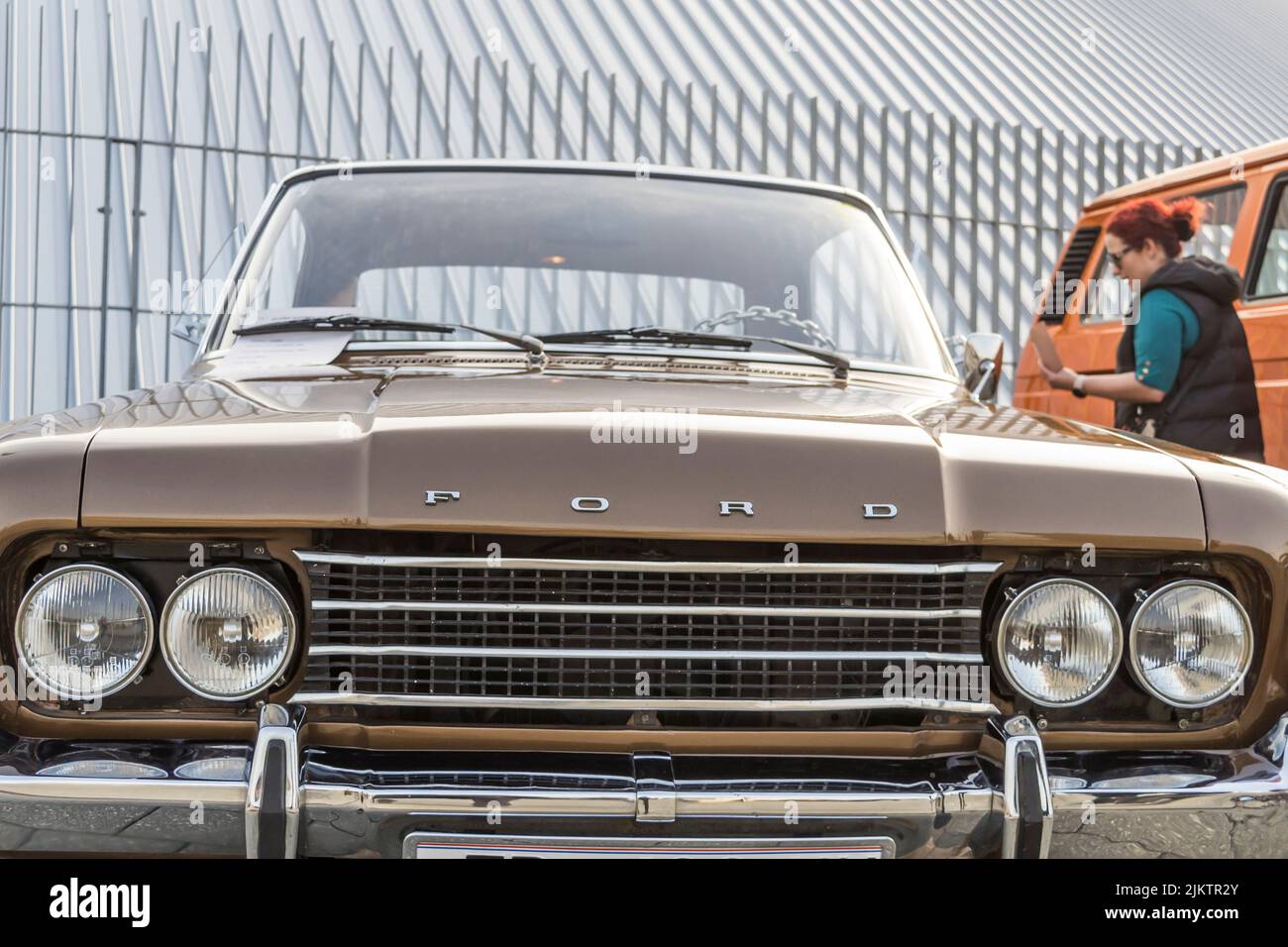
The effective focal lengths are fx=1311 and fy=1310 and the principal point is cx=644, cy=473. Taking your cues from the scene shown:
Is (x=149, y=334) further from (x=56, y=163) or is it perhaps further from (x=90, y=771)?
(x=90, y=771)

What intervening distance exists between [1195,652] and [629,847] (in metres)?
0.94

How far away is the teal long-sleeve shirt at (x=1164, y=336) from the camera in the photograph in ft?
17.4

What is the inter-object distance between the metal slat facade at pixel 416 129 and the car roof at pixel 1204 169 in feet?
5.58

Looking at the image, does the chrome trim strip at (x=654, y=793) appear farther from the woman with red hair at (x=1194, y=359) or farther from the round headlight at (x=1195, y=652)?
the woman with red hair at (x=1194, y=359)

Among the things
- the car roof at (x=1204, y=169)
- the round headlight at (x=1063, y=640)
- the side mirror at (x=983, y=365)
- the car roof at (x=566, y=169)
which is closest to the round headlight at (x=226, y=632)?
the round headlight at (x=1063, y=640)

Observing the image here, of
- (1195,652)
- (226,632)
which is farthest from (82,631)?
(1195,652)

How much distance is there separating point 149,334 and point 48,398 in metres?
0.72

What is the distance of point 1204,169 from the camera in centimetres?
662

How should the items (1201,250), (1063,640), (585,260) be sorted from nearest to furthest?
(1063,640)
(585,260)
(1201,250)

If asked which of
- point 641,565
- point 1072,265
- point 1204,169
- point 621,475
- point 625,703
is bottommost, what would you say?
point 625,703

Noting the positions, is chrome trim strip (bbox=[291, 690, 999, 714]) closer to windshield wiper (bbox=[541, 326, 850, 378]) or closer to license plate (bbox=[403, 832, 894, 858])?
license plate (bbox=[403, 832, 894, 858])

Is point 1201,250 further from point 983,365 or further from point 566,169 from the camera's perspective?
point 566,169

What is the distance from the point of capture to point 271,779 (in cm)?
174
